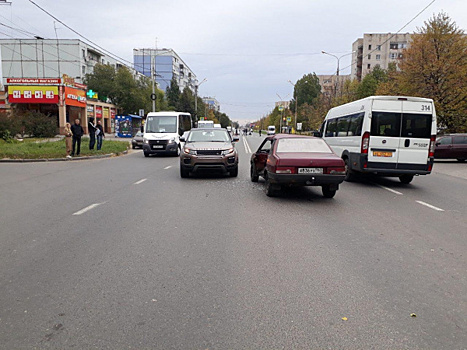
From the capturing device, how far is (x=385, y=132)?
1086cm

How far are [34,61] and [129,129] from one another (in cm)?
2624

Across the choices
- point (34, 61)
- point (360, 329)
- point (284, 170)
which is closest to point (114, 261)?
point (360, 329)

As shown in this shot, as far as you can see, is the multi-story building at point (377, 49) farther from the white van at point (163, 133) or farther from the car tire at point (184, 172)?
the car tire at point (184, 172)

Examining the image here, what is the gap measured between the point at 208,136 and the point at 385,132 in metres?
5.47

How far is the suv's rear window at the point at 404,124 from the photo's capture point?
10.8 meters

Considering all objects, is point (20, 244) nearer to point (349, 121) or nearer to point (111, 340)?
point (111, 340)

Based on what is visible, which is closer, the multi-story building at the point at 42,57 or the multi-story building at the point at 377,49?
the multi-story building at the point at 42,57

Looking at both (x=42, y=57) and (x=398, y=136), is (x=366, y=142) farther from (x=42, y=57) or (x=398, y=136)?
(x=42, y=57)

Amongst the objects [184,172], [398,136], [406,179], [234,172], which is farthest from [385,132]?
[184,172]

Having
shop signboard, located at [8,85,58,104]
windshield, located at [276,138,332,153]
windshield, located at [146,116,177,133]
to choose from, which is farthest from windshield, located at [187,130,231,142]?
shop signboard, located at [8,85,58,104]

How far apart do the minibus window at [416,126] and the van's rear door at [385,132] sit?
7.2 inches

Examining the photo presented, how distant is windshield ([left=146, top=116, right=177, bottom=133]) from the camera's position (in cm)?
2206

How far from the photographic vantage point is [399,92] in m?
29.7

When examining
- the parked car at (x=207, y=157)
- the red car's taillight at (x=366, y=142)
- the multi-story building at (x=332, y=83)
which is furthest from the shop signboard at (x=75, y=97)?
the red car's taillight at (x=366, y=142)
